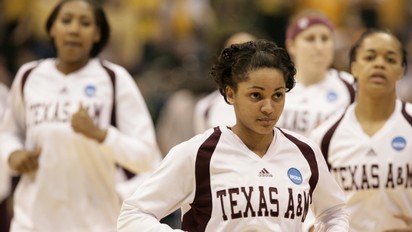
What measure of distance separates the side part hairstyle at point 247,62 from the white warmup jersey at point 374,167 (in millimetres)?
1485

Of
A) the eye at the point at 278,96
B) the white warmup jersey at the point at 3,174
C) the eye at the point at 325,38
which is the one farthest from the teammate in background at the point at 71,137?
the eye at the point at 325,38

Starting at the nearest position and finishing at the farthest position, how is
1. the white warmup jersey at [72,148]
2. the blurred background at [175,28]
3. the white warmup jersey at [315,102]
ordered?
the white warmup jersey at [72,148]
the white warmup jersey at [315,102]
the blurred background at [175,28]

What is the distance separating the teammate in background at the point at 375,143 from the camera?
279 inches

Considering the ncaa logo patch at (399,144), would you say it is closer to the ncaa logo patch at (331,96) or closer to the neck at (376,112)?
the neck at (376,112)

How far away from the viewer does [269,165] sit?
577 cm

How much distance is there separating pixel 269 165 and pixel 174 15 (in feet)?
33.2

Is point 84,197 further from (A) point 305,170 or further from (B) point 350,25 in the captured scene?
(B) point 350,25

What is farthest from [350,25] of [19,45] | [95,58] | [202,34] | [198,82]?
[95,58]

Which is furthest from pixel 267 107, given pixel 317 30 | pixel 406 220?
pixel 317 30

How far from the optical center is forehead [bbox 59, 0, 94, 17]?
786cm

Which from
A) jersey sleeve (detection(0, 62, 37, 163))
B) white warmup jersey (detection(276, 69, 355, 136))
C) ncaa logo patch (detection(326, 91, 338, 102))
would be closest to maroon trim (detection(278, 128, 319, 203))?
jersey sleeve (detection(0, 62, 37, 163))

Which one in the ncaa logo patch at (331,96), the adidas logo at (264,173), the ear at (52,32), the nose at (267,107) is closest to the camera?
the nose at (267,107)

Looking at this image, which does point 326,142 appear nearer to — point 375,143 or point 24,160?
point 375,143

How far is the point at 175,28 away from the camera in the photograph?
1573 cm
